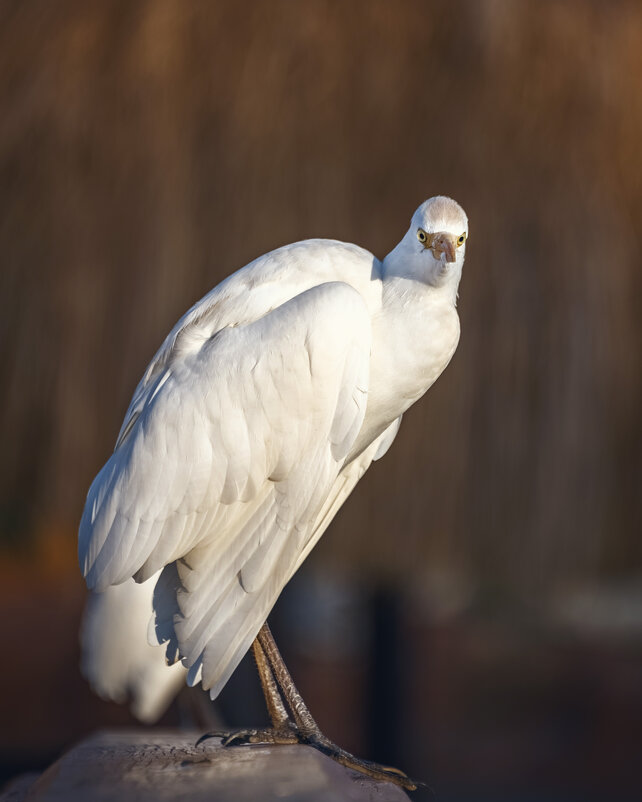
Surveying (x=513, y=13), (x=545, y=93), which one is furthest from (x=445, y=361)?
(x=513, y=13)

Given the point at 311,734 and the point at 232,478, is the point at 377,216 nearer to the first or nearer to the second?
the point at 232,478

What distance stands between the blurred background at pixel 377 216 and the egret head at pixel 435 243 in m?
0.64

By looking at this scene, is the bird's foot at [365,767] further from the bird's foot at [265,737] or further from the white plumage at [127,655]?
the white plumage at [127,655]

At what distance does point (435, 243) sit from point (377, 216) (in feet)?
2.45

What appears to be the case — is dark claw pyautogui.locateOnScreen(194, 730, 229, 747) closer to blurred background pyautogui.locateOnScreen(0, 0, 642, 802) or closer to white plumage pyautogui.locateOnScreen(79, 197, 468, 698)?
white plumage pyautogui.locateOnScreen(79, 197, 468, 698)

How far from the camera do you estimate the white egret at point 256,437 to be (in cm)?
146

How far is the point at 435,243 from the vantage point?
56.2 inches

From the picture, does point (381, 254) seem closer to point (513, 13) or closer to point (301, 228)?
point (301, 228)

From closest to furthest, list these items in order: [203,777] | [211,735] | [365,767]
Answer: [203,777] < [365,767] < [211,735]

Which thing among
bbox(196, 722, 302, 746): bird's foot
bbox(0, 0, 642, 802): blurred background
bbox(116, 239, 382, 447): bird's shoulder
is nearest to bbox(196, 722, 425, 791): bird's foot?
bbox(196, 722, 302, 746): bird's foot

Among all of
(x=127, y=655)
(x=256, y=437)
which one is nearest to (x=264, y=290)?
(x=256, y=437)

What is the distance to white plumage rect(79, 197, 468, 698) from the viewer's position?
1463 mm

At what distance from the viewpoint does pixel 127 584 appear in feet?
5.64

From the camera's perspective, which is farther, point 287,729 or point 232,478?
point 287,729
